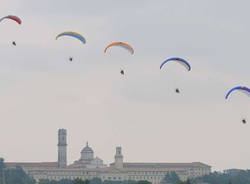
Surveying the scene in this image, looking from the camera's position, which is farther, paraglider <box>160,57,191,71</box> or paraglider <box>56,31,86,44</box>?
paraglider <box>56,31,86,44</box>

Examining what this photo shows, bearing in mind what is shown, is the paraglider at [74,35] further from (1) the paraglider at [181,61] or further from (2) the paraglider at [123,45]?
(1) the paraglider at [181,61]

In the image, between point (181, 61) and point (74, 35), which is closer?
point (181, 61)

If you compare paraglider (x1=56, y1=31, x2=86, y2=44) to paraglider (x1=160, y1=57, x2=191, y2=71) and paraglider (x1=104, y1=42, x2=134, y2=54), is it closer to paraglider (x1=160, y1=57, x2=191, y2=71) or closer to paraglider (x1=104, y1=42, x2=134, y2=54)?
paraglider (x1=104, y1=42, x2=134, y2=54)

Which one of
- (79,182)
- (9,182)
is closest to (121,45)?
(79,182)

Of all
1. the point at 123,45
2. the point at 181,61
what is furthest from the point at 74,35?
the point at 181,61

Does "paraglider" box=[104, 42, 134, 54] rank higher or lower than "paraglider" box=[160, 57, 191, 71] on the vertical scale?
higher

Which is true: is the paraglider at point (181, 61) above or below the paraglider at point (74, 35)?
below

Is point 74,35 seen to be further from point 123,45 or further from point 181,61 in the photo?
point 181,61

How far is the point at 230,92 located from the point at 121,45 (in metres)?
11.9

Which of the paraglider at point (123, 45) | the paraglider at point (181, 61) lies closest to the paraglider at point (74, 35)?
the paraglider at point (123, 45)

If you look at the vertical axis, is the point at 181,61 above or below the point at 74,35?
below

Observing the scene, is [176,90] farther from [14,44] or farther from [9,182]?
[9,182]

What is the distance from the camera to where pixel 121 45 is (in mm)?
72500

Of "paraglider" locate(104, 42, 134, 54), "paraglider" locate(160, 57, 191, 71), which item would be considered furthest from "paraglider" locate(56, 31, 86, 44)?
"paraglider" locate(160, 57, 191, 71)
